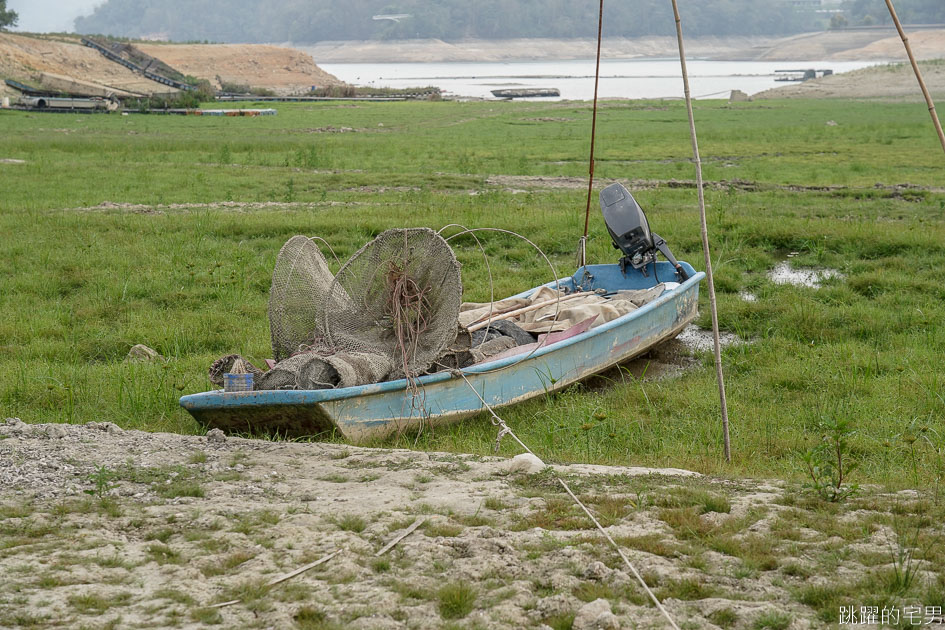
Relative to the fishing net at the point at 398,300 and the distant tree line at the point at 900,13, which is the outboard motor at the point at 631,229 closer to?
the fishing net at the point at 398,300

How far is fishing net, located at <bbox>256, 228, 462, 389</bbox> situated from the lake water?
67616 mm

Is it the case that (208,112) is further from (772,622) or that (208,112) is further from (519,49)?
(519,49)

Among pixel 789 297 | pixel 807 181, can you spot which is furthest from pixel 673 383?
pixel 807 181

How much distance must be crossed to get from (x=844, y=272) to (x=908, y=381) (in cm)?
372

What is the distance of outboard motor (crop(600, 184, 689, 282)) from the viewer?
9344 millimetres

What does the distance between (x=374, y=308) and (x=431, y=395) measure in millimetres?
943

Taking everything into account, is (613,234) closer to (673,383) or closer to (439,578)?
(673,383)

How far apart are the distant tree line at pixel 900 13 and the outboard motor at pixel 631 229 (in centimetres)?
12770

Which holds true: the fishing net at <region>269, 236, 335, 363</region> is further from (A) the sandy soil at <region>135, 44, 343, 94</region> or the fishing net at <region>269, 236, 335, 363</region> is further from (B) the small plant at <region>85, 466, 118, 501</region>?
(A) the sandy soil at <region>135, 44, 343, 94</region>

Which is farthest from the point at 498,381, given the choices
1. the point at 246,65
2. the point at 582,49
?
the point at 582,49

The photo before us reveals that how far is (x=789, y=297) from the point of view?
976 cm

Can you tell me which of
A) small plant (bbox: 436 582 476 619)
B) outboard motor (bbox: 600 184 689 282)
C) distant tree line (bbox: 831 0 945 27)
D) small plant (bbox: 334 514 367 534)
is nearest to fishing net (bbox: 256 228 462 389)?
small plant (bbox: 334 514 367 534)

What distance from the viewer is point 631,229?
9391 mm

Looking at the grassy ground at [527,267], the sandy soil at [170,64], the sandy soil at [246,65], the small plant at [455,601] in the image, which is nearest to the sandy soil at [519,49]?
the sandy soil at [246,65]
